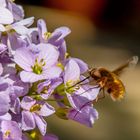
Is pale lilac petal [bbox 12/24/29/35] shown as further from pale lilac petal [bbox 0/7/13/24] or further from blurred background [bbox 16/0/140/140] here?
blurred background [bbox 16/0/140/140]

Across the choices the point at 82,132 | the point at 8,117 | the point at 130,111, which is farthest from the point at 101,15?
the point at 8,117

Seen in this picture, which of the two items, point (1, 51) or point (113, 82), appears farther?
point (113, 82)

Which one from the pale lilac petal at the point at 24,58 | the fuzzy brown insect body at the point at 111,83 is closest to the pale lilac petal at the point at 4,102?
the pale lilac petal at the point at 24,58

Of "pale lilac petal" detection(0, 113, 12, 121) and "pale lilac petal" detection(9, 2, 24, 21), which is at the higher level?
"pale lilac petal" detection(9, 2, 24, 21)

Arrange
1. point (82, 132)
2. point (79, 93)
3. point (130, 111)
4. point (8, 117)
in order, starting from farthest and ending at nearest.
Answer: point (130, 111) < point (82, 132) < point (79, 93) < point (8, 117)

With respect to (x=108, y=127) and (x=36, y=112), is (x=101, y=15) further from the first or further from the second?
(x=36, y=112)

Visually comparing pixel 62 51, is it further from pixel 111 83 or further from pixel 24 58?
pixel 111 83

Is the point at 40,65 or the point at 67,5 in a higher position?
the point at 40,65

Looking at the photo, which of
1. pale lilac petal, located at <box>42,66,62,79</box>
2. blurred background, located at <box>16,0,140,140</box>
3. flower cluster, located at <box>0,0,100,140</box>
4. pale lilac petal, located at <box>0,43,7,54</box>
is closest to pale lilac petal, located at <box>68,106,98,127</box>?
flower cluster, located at <box>0,0,100,140</box>
